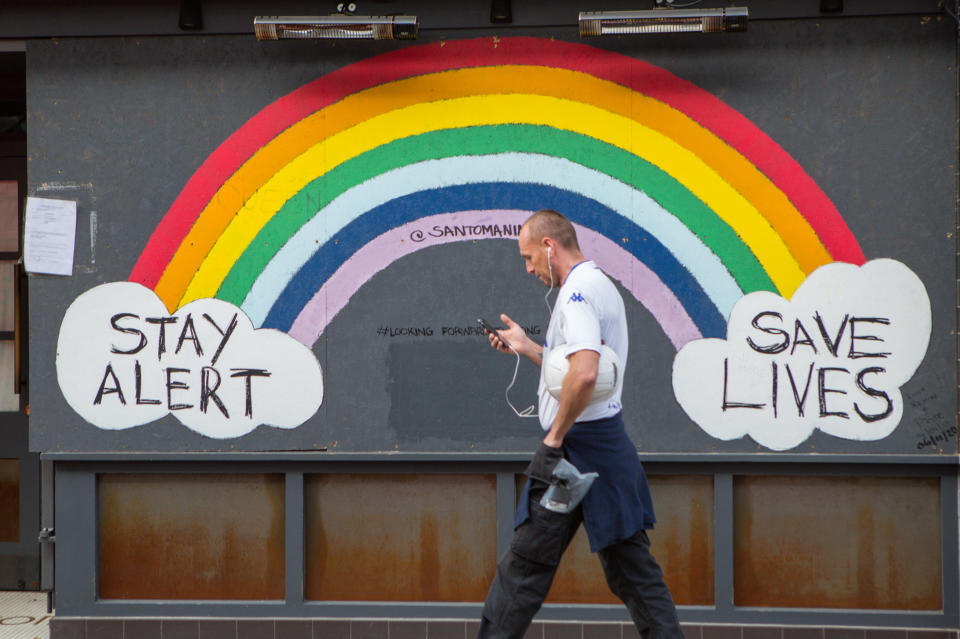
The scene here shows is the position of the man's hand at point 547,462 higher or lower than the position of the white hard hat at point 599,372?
lower

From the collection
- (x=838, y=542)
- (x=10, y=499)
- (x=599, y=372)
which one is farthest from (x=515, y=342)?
(x=10, y=499)

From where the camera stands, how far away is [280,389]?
178 inches

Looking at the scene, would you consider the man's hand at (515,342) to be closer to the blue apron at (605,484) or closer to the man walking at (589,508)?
the man walking at (589,508)

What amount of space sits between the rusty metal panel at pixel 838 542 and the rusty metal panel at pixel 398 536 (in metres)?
1.37

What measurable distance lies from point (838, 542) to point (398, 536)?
2.30 metres

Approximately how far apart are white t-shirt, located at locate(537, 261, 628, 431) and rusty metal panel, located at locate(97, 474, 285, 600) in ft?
6.33

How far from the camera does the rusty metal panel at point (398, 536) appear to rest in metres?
4.54

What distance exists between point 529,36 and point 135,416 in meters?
2.90

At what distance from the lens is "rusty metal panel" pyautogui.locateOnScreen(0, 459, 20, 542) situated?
222 inches

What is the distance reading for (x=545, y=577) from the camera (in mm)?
3402

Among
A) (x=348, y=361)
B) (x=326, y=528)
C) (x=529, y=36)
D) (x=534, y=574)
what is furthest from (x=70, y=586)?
(x=529, y=36)

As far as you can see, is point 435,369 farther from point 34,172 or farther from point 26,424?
point 26,424

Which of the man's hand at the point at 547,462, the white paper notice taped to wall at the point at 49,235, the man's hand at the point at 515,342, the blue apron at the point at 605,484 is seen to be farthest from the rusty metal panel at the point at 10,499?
the man's hand at the point at 547,462

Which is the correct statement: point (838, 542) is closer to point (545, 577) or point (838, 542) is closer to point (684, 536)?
point (684, 536)
